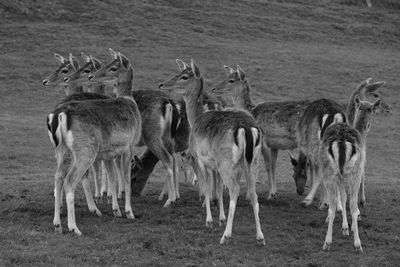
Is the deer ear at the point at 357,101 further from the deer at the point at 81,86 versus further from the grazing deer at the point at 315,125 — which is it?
the deer at the point at 81,86

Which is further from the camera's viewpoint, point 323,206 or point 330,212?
point 323,206

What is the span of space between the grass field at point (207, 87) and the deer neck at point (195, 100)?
6.19ft

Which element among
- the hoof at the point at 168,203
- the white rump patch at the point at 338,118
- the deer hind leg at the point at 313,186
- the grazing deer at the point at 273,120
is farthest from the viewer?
the grazing deer at the point at 273,120

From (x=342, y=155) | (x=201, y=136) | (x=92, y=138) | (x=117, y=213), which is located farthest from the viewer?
(x=117, y=213)

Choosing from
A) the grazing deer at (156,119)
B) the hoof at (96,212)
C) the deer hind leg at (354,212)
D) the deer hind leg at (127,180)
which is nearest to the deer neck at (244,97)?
the grazing deer at (156,119)

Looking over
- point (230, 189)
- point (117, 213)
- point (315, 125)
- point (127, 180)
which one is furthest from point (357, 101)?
point (117, 213)

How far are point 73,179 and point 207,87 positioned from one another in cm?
2206

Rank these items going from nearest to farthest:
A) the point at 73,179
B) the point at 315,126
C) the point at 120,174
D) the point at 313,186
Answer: the point at 73,179, the point at 315,126, the point at 120,174, the point at 313,186

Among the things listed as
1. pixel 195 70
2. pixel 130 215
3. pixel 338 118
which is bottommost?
pixel 130 215

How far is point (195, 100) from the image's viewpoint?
14391 millimetres

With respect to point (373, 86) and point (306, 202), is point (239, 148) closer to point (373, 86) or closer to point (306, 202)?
point (306, 202)

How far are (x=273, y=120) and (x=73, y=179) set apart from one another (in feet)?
17.5

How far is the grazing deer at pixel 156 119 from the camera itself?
14.2 m

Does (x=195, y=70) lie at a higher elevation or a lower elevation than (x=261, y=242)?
higher
